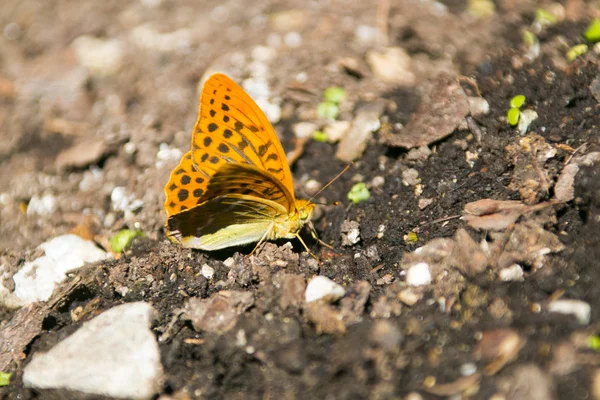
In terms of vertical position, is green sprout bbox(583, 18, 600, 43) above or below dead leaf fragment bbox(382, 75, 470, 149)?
above

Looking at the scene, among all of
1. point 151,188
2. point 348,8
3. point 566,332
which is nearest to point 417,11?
point 348,8

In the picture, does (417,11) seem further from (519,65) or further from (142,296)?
(142,296)

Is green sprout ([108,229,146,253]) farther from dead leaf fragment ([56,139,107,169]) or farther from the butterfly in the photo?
dead leaf fragment ([56,139,107,169])

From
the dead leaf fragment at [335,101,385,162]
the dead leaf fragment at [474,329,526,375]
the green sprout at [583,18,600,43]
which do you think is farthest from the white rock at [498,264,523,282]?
the green sprout at [583,18,600,43]

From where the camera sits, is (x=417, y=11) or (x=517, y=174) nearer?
(x=517, y=174)

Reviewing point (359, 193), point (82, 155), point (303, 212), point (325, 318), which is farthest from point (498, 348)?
point (82, 155)

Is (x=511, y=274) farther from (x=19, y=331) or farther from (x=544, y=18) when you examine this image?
(x=544, y=18)
